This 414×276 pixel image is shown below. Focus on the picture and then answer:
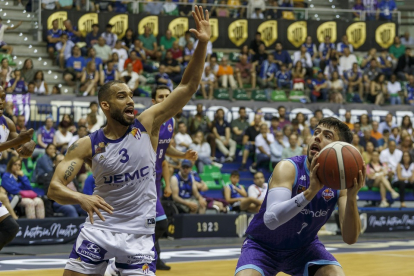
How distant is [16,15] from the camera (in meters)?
20.4

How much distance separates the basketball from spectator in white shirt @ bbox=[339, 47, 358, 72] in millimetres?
18698

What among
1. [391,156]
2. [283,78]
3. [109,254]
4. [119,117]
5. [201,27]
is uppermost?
[201,27]

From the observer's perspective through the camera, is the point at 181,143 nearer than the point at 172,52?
Yes

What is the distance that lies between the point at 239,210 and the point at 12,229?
8.03 meters

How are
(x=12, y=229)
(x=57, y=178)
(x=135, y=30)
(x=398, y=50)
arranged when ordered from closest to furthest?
(x=57, y=178) < (x=12, y=229) < (x=135, y=30) < (x=398, y=50)

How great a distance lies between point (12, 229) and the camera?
7703mm

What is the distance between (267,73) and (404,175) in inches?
216

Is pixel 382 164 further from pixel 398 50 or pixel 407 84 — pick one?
pixel 398 50

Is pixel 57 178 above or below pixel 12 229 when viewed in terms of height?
above

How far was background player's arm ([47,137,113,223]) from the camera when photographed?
4.77m

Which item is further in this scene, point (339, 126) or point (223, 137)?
point (223, 137)

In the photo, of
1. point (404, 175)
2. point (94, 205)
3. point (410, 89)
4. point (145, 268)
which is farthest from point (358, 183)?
point (410, 89)

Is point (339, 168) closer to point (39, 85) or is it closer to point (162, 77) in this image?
point (39, 85)

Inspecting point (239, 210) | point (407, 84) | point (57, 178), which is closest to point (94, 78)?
point (239, 210)
